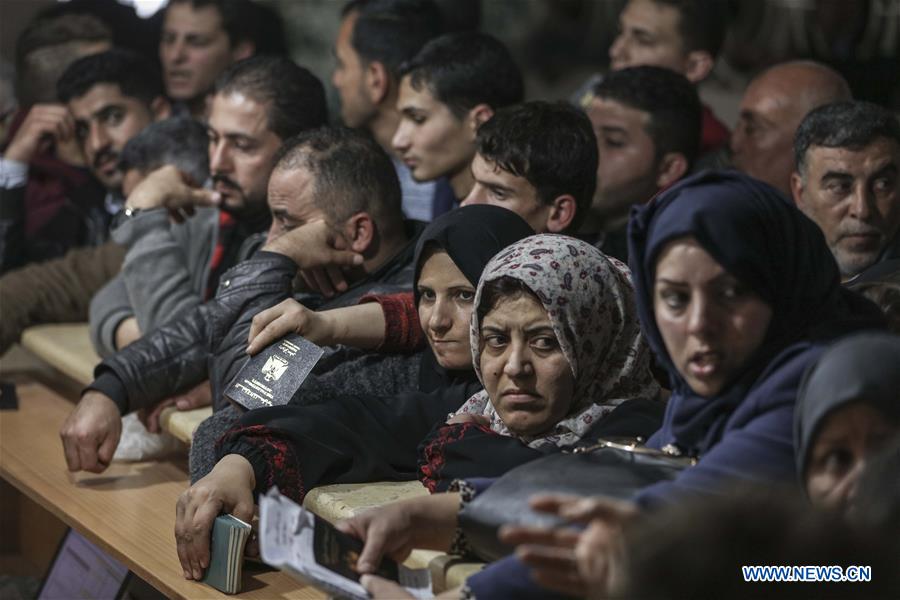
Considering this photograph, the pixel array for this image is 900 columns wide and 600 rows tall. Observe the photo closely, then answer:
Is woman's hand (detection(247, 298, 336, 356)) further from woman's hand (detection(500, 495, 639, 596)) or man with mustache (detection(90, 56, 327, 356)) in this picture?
woman's hand (detection(500, 495, 639, 596))

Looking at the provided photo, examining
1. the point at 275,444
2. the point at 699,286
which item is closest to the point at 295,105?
the point at 275,444

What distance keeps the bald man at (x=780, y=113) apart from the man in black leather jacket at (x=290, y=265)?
1.34m

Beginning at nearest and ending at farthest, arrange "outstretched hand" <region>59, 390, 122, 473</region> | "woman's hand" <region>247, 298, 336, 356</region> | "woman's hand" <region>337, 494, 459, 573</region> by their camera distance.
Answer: "woman's hand" <region>337, 494, 459, 573</region>
"woman's hand" <region>247, 298, 336, 356</region>
"outstretched hand" <region>59, 390, 122, 473</region>

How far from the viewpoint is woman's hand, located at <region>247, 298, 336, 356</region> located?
344 centimetres

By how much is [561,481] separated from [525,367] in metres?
0.48

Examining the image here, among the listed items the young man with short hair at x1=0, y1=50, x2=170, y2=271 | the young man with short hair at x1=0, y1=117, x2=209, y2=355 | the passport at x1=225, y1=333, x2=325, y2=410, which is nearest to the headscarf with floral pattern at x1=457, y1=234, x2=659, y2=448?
the passport at x1=225, y1=333, x2=325, y2=410

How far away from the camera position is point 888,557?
214 cm

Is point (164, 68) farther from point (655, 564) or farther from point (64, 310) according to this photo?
point (655, 564)

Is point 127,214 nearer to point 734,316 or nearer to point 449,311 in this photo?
point 449,311

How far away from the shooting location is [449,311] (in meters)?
3.36

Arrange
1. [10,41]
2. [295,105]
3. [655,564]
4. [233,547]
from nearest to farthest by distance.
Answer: [655,564]
[233,547]
[295,105]
[10,41]

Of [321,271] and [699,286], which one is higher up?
[699,286]

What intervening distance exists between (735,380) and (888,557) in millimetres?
459

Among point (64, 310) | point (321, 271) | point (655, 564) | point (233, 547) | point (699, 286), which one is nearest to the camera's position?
point (655, 564)
